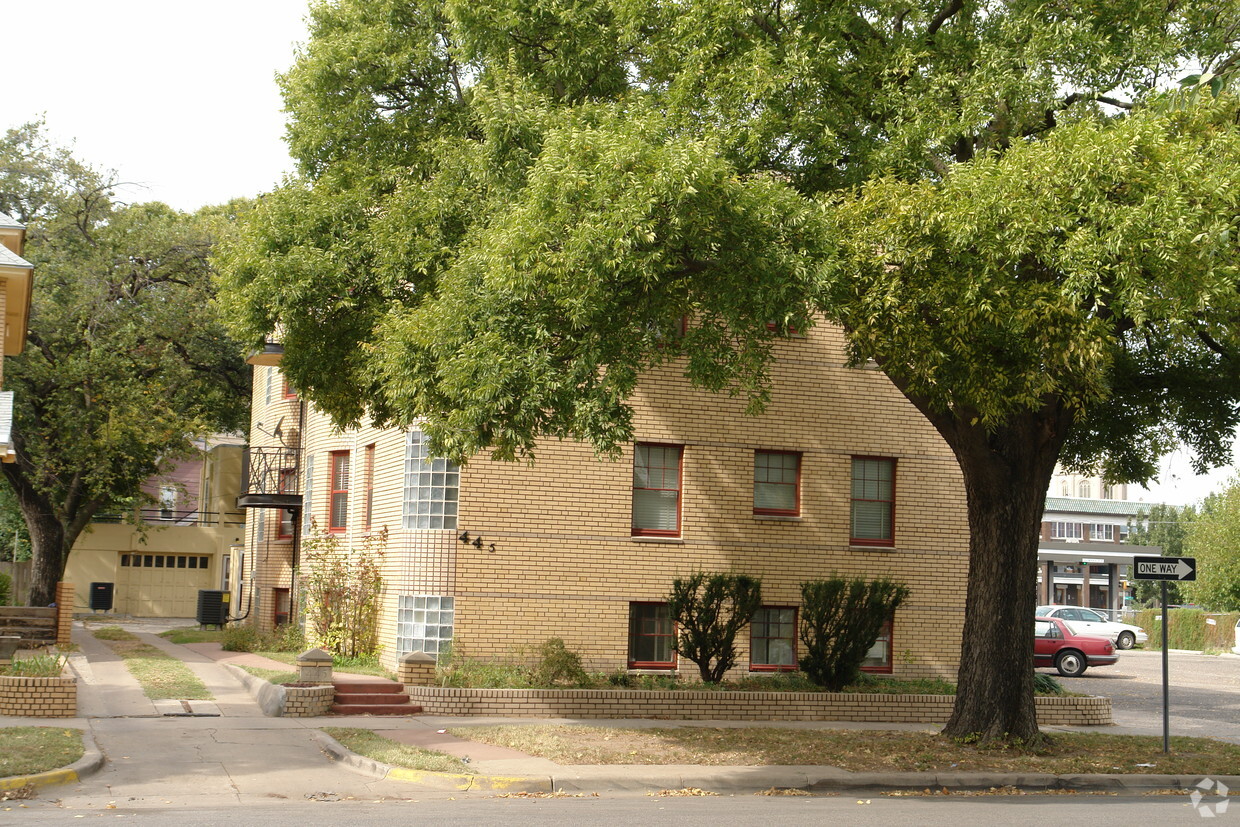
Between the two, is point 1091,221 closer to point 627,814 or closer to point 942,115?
point 942,115

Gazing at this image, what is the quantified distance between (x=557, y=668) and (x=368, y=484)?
6489 mm

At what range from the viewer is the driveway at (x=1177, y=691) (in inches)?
789

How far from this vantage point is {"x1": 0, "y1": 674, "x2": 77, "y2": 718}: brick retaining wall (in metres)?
15.0

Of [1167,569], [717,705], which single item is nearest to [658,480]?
[717,705]

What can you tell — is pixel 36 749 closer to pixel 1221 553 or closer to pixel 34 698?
pixel 34 698

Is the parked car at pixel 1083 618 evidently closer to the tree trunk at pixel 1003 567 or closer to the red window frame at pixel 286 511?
the red window frame at pixel 286 511

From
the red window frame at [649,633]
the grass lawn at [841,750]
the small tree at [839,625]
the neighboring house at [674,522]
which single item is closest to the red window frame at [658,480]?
the neighboring house at [674,522]

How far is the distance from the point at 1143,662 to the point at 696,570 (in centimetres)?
2525

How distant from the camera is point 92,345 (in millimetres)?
29156

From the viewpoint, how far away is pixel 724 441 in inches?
810

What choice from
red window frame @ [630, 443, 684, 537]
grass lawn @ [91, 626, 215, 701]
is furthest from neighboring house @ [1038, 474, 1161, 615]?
grass lawn @ [91, 626, 215, 701]

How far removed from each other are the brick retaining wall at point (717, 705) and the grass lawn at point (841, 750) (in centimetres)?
125

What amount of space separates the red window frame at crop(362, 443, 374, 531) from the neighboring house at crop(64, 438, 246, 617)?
83.9ft

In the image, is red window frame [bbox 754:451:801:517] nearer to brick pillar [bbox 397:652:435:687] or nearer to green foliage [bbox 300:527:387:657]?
brick pillar [bbox 397:652:435:687]
